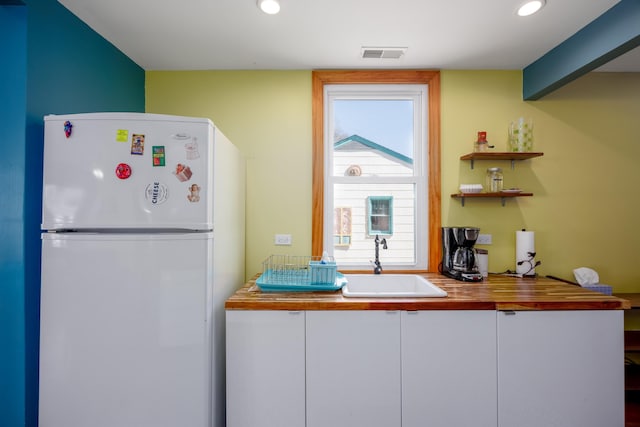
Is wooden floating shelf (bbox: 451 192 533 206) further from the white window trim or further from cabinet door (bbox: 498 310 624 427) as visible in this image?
cabinet door (bbox: 498 310 624 427)

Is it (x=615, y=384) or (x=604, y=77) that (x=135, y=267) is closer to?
(x=615, y=384)

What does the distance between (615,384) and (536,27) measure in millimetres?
2046

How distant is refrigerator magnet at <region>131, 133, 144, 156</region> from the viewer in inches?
55.1

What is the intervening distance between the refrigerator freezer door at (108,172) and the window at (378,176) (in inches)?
44.6

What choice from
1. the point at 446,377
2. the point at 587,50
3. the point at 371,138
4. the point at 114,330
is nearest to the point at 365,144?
the point at 371,138

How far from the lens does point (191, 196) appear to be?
144cm

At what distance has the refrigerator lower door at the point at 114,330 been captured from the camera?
54.7 inches

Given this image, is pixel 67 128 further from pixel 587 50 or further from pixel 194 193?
pixel 587 50

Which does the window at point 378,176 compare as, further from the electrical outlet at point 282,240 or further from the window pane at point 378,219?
the electrical outlet at point 282,240

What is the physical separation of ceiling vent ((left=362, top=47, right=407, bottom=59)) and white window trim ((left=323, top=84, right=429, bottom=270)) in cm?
24

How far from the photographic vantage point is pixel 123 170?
1.39 m

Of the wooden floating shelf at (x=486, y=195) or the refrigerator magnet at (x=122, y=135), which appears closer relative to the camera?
the refrigerator magnet at (x=122, y=135)

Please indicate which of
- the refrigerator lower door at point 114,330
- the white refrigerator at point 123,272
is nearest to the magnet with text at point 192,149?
the white refrigerator at point 123,272

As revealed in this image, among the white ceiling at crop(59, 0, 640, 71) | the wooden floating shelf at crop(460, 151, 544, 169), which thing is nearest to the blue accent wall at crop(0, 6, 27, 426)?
the white ceiling at crop(59, 0, 640, 71)
